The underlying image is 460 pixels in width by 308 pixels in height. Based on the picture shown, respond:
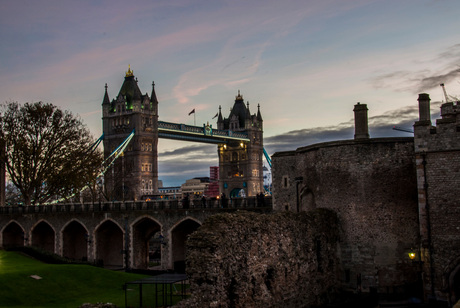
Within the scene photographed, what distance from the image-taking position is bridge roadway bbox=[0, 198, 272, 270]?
37438 mm

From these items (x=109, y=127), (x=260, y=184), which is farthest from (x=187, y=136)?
(x=260, y=184)

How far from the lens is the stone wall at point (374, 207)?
73.9 feet

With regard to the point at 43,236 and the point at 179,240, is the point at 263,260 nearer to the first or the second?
the point at 179,240

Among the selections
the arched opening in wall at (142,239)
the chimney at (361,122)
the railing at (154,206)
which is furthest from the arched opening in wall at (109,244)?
the chimney at (361,122)

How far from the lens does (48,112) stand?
4738 cm

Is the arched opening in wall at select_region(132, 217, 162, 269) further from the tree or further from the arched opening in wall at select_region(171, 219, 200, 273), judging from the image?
the tree

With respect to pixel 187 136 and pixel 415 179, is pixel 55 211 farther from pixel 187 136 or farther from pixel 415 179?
pixel 187 136

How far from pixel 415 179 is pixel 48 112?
3483 cm

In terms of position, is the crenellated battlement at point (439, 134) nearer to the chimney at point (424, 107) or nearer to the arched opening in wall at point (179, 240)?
the chimney at point (424, 107)

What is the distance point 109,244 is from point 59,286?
19.6m

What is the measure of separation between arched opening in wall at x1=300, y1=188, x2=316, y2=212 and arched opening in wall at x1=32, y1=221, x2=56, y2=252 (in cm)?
2912

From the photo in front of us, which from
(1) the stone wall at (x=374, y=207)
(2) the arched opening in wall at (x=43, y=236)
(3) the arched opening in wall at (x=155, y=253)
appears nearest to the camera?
(1) the stone wall at (x=374, y=207)

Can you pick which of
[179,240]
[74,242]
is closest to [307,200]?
[179,240]

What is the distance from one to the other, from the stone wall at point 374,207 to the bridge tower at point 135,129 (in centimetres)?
8216
